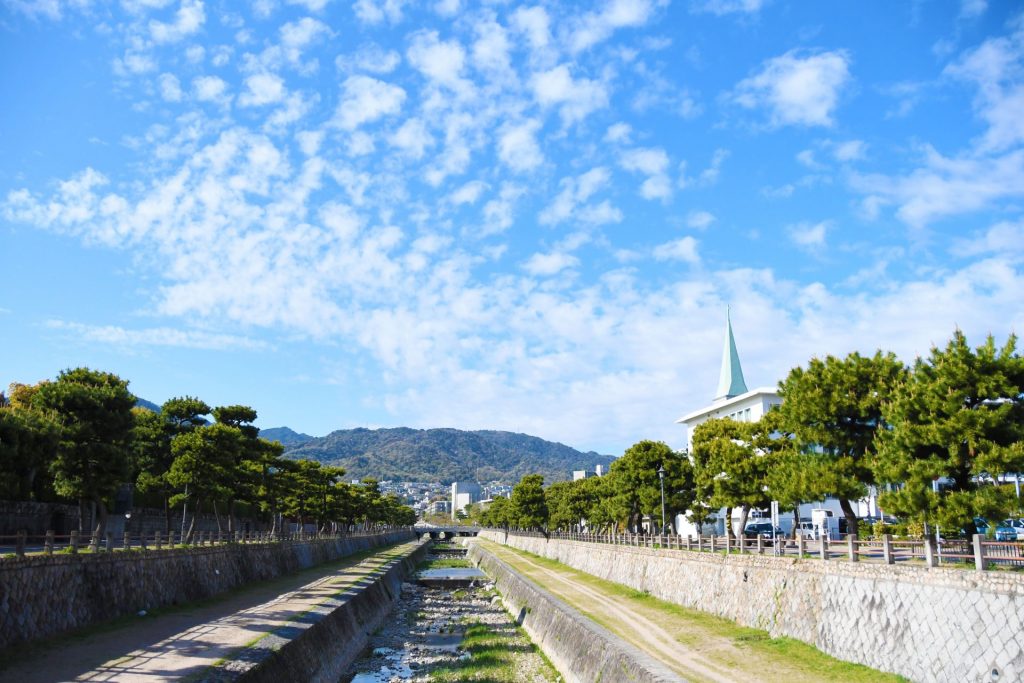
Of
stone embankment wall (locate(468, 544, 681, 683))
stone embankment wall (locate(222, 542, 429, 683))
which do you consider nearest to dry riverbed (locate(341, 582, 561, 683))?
stone embankment wall (locate(468, 544, 681, 683))

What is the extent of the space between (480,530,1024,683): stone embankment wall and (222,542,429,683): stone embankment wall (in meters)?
15.0

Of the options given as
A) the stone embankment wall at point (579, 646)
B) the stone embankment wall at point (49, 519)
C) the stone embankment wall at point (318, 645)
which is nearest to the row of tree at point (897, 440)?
the stone embankment wall at point (579, 646)

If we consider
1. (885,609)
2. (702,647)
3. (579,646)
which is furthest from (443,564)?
(885,609)

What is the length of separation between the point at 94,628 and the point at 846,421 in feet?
95.2

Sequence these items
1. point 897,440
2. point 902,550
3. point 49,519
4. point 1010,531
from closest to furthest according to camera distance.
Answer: point 902,550 → point 897,440 → point 1010,531 → point 49,519

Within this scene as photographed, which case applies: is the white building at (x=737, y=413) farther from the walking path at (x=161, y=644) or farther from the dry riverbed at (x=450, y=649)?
the walking path at (x=161, y=644)

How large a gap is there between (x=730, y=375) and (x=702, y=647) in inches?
3787

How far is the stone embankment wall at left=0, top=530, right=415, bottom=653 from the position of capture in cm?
1834

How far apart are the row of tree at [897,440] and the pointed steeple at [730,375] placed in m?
61.0

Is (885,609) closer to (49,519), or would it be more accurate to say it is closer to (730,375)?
(49,519)

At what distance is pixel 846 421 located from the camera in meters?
31.3

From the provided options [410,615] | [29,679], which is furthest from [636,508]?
[29,679]

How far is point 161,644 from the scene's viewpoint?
1956cm

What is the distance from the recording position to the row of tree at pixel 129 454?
28.5 m
